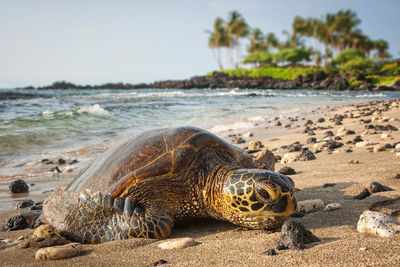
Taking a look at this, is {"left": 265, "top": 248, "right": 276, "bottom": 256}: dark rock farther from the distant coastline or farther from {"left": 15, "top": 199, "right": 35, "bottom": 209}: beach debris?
the distant coastline

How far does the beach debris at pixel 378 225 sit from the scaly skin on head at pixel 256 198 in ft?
1.57

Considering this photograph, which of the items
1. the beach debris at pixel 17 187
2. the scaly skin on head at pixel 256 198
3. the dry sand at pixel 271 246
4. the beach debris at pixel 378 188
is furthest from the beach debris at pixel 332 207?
the beach debris at pixel 17 187

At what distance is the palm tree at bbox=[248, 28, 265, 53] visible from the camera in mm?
102938

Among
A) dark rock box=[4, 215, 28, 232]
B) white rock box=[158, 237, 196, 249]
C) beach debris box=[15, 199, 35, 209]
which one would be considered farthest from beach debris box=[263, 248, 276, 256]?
beach debris box=[15, 199, 35, 209]

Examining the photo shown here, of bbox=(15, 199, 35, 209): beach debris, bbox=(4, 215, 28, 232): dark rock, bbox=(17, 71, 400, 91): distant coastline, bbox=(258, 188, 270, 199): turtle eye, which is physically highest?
bbox=(17, 71, 400, 91): distant coastline

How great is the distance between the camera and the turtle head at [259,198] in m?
2.36

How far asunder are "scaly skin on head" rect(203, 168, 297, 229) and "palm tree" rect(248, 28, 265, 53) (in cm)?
10639

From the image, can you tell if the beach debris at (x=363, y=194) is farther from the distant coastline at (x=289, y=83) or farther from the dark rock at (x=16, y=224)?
the distant coastline at (x=289, y=83)

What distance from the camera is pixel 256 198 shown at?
2.39m

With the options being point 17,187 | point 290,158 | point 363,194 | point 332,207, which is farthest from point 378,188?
point 17,187

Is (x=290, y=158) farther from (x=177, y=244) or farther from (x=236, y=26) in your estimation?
(x=236, y=26)

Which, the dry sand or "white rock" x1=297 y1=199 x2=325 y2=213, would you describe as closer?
the dry sand

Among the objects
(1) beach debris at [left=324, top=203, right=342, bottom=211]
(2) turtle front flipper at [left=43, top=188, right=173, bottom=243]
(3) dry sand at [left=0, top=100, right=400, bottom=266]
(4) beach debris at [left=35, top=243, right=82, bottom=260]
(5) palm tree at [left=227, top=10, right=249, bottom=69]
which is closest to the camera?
(3) dry sand at [left=0, top=100, right=400, bottom=266]

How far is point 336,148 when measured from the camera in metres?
6.32
